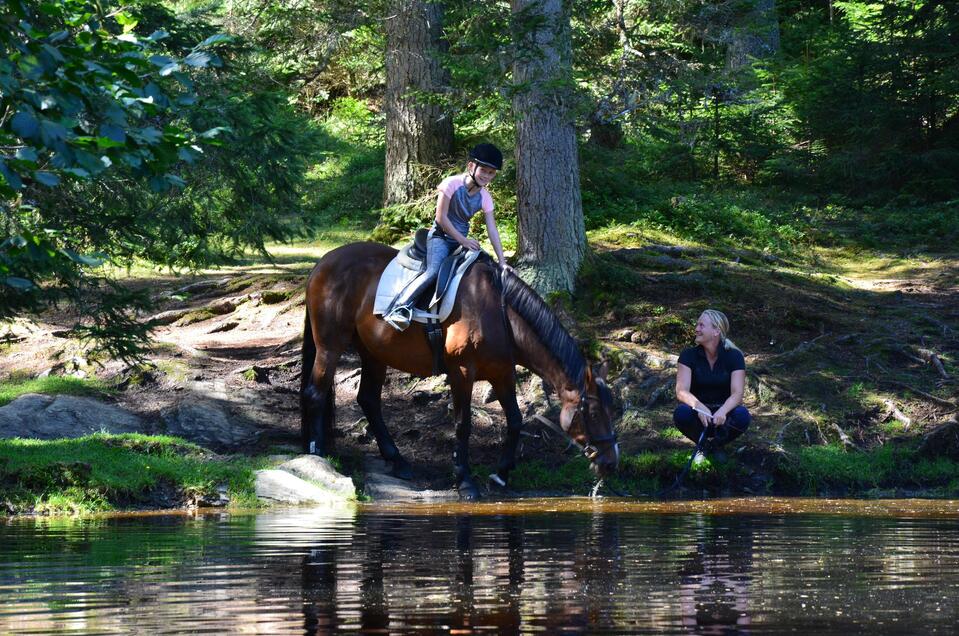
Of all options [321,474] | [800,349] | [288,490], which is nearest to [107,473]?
[288,490]

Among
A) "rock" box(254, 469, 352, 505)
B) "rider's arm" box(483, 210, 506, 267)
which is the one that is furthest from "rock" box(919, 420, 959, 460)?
"rock" box(254, 469, 352, 505)

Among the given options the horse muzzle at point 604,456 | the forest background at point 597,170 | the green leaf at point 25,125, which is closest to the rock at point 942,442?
the forest background at point 597,170

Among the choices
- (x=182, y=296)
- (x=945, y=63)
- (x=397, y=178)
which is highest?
(x=945, y=63)

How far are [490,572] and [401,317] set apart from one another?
17.5 ft

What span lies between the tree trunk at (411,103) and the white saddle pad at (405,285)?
6862mm

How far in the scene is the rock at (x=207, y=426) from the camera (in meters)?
12.8

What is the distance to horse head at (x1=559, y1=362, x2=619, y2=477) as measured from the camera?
437 inches

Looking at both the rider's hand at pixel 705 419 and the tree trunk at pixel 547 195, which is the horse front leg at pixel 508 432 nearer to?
the rider's hand at pixel 705 419

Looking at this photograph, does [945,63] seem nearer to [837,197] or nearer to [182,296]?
[837,197]

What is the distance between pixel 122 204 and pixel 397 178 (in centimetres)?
656

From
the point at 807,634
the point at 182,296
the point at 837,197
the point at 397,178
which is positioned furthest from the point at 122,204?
the point at 837,197

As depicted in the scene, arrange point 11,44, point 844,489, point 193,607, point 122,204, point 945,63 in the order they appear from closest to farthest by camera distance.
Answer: point 11,44
point 193,607
point 844,489
point 122,204
point 945,63

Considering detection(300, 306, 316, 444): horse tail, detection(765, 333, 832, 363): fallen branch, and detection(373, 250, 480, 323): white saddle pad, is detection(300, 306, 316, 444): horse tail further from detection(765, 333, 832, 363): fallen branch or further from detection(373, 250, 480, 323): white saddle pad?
detection(765, 333, 832, 363): fallen branch

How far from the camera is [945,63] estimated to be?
2198cm
